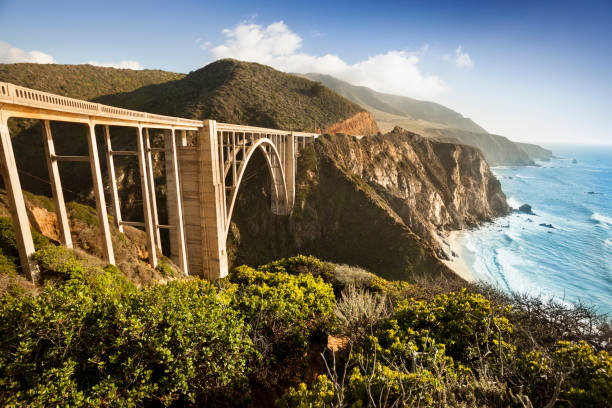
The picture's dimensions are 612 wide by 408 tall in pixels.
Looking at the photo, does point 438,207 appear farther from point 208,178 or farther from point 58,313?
point 58,313

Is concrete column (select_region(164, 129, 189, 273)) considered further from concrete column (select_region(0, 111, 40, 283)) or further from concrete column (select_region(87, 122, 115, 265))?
concrete column (select_region(0, 111, 40, 283))

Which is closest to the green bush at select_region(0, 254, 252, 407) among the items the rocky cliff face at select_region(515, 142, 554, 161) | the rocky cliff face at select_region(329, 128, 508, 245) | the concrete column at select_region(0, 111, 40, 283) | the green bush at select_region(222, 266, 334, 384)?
the green bush at select_region(222, 266, 334, 384)

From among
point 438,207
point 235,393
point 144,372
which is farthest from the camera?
point 438,207

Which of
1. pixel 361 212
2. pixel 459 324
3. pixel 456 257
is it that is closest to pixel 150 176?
pixel 459 324

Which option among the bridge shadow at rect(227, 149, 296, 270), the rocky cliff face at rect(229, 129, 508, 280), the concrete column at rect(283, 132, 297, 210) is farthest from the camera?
the concrete column at rect(283, 132, 297, 210)

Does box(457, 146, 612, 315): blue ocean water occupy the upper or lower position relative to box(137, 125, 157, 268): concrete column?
lower

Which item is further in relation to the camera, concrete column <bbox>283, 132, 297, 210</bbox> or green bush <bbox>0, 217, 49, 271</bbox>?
concrete column <bbox>283, 132, 297, 210</bbox>

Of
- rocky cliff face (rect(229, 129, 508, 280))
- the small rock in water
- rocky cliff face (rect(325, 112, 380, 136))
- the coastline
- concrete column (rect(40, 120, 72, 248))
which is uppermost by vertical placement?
rocky cliff face (rect(325, 112, 380, 136))

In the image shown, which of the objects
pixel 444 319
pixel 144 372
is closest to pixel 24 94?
pixel 144 372

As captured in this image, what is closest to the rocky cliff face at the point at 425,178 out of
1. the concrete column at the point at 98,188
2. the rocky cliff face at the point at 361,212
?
the rocky cliff face at the point at 361,212
